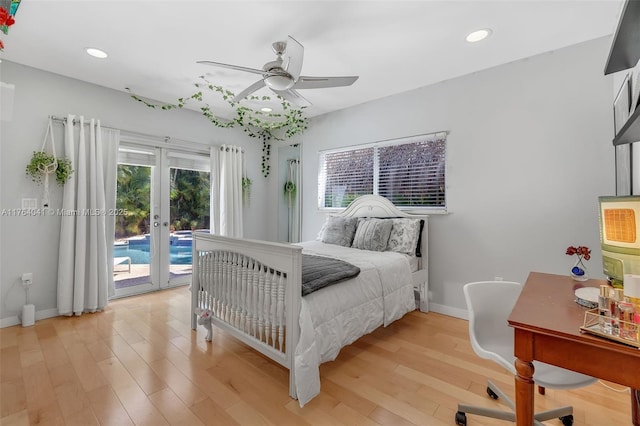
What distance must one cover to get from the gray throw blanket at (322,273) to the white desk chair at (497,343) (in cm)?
83

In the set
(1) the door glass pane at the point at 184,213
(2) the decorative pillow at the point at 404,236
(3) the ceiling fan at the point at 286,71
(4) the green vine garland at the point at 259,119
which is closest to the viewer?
(3) the ceiling fan at the point at 286,71

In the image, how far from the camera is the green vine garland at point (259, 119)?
12.0 feet

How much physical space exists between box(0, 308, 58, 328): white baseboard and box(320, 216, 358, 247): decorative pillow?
10.3 feet

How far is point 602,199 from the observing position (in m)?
1.44

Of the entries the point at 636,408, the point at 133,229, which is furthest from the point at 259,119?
the point at 636,408

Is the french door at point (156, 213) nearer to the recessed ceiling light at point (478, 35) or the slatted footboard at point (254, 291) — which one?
the slatted footboard at point (254, 291)

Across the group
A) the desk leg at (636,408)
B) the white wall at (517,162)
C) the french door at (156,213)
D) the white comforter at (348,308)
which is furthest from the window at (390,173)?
the desk leg at (636,408)

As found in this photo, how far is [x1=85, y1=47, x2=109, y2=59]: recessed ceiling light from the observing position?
2.65 meters

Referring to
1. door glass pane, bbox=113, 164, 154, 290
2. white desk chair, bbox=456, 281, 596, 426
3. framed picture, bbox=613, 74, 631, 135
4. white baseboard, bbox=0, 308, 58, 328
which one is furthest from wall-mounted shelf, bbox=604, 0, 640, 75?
white baseboard, bbox=0, 308, 58, 328

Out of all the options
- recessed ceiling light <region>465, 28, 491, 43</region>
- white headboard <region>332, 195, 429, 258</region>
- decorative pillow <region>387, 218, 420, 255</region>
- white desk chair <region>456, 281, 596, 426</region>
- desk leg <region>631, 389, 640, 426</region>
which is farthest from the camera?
white headboard <region>332, 195, 429, 258</region>

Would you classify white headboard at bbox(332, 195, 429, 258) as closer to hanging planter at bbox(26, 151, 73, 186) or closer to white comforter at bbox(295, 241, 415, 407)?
white comforter at bbox(295, 241, 415, 407)

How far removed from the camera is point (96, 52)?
2.70m

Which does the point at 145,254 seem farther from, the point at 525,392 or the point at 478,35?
the point at 478,35

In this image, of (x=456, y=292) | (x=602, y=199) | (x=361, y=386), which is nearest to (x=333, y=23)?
(x=602, y=199)
